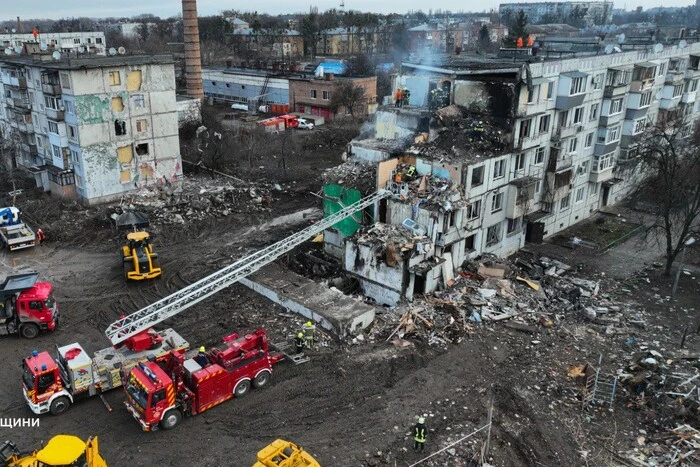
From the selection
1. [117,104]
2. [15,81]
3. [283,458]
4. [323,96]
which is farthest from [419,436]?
[323,96]

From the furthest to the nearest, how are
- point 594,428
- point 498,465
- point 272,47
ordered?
point 272,47 < point 594,428 < point 498,465

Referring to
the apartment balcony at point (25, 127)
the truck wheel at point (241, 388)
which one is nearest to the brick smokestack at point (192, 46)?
the apartment balcony at point (25, 127)

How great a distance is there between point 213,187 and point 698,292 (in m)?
31.2

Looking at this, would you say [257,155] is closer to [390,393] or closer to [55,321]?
[55,321]

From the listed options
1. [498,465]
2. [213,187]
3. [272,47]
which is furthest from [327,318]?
[272,47]

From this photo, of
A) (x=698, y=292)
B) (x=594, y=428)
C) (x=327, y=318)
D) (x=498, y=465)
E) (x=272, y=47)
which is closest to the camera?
(x=498, y=465)

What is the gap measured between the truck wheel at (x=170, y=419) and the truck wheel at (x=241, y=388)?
1985 millimetres

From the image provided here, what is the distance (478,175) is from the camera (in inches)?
1074

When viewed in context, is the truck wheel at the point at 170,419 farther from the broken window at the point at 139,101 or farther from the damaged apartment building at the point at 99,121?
the broken window at the point at 139,101

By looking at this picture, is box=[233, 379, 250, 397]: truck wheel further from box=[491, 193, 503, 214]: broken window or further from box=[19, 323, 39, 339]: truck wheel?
box=[491, 193, 503, 214]: broken window

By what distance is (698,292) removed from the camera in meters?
27.9

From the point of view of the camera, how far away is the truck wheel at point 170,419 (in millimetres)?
16959

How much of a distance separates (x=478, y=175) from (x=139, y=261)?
56.2ft

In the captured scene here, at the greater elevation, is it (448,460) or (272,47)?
(272,47)
